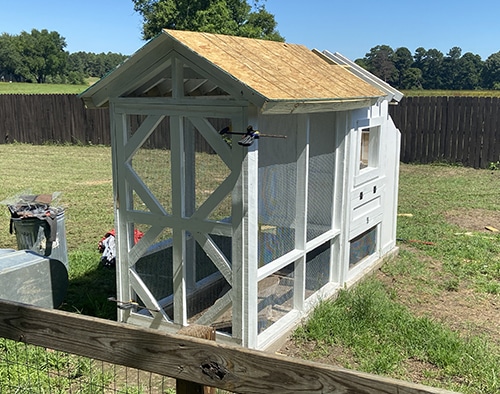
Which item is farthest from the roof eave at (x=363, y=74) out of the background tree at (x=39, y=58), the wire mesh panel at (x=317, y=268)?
the background tree at (x=39, y=58)

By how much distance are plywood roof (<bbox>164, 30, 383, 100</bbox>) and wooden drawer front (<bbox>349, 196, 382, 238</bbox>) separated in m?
1.27

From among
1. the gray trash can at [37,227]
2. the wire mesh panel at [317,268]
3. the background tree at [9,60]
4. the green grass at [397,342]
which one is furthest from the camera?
the background tree at [9,60]

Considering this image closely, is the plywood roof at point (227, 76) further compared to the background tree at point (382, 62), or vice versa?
the background tree at point (382, 62)

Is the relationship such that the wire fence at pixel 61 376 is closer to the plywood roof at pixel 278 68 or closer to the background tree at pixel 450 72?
the plywood roof at pixel 278 68

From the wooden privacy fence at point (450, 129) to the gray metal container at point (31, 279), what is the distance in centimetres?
1216

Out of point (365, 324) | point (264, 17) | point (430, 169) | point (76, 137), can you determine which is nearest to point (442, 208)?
point (430, 169)

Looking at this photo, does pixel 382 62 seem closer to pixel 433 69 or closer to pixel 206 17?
pixel 433 69

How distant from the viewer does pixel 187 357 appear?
176cm

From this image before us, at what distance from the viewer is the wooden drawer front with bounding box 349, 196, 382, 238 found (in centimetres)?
574

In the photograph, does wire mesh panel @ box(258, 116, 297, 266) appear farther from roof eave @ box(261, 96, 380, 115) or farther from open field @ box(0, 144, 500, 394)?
open field @ box(0, 144, 500, 394)

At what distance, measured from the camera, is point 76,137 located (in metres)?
19.2

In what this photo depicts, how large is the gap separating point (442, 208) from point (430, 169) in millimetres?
4695

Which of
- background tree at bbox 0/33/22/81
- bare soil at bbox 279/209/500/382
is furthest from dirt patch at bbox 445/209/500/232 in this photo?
background tree at bbox 0/33/22/81

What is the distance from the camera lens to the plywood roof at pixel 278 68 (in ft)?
12.6
